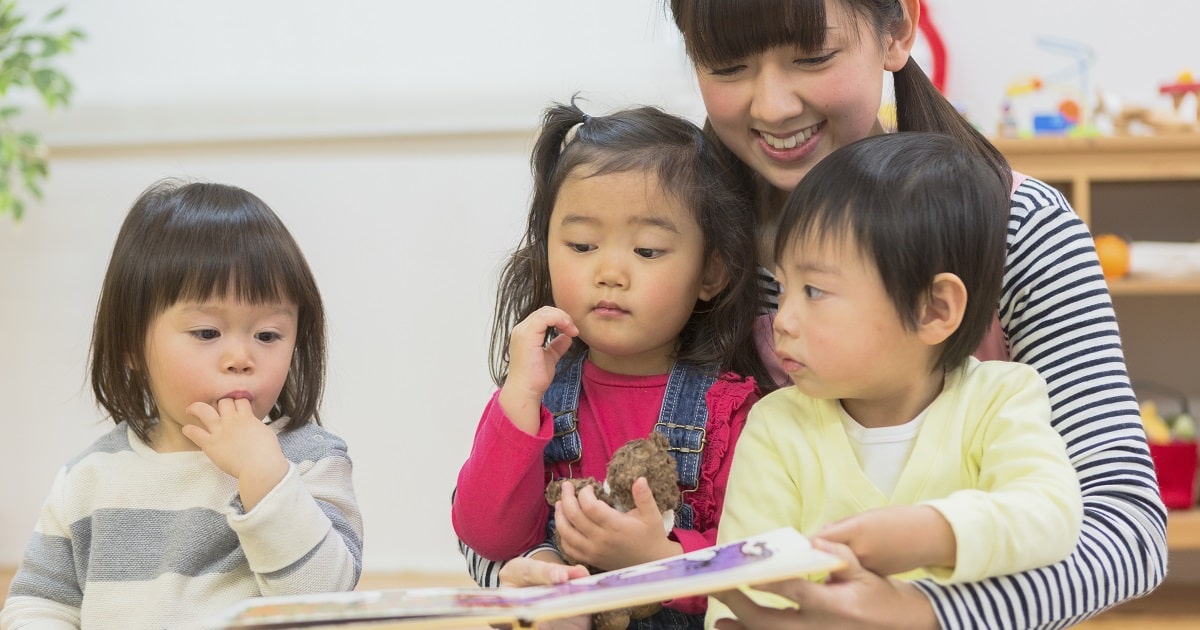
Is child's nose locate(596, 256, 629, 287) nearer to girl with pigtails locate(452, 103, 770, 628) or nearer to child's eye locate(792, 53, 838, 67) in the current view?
girl with pigtails locate(452, 103, 770, 628)

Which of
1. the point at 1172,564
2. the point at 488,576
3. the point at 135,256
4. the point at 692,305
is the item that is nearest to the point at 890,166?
the point at 692,305

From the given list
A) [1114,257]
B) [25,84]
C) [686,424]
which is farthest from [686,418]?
[25,84]

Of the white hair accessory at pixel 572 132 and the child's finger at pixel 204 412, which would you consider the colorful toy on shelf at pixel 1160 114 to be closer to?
the white hair accessory at pixel 572 132

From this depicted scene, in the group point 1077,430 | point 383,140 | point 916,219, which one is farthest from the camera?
point 383,140

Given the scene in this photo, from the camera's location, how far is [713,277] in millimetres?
1466

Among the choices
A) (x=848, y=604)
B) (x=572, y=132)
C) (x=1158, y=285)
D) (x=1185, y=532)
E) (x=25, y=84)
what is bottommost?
(x=1185, y=532)

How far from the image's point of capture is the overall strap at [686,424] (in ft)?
4.46

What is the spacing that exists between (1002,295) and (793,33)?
0.40 m

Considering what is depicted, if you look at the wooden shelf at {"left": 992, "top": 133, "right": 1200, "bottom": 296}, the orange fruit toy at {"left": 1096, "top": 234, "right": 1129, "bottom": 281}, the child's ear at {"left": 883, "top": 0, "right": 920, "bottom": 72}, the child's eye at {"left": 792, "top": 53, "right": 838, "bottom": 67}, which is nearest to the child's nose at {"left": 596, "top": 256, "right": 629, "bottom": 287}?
the child's eye at {"left": 792, "top": 53, "right": 838, "bottom": 67}

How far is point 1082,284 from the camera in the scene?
132 centimetres

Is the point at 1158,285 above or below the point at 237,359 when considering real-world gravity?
below

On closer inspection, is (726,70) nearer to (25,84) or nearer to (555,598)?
(555,598)

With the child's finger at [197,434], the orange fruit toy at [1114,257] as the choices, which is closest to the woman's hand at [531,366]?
the child's finger at [197,434]

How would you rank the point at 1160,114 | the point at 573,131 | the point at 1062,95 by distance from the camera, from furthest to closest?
1. the point at 1062,95
2. the point at 1160,114
3. the point at 573,131
